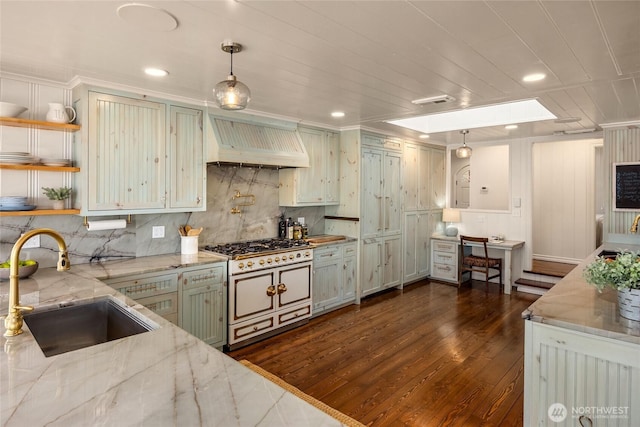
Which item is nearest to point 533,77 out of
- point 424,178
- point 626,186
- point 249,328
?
point 626,186

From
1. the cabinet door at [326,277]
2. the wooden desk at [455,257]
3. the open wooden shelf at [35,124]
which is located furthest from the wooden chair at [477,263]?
the open wooden shelf at [35,124]

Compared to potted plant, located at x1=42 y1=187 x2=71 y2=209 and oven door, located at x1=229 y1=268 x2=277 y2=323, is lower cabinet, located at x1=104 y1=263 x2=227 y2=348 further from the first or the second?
potted plant, located at x1=42 y1=187 x2=71 y2=209

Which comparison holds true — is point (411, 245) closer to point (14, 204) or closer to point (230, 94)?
point (230, 94)

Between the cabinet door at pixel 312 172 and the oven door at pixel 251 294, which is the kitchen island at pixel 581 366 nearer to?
the oven door at pixel 251 294

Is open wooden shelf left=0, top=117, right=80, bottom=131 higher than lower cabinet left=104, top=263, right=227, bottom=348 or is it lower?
higher

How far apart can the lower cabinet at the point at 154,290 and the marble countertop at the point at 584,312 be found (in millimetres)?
2616

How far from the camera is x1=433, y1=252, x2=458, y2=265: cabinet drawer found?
6.12 meters

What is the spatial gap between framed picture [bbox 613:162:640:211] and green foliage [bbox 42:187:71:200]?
230 inches

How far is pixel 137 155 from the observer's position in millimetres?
3150

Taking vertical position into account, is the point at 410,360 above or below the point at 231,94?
below

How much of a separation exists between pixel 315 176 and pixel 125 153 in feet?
7.46

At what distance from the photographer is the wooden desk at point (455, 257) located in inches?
221

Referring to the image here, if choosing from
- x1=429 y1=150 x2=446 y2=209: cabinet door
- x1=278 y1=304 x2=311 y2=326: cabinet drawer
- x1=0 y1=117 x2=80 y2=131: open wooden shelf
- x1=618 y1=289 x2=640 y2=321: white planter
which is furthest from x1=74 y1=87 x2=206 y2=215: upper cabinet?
x1=429 y1=150 x2=446 y2=209: cabinet door

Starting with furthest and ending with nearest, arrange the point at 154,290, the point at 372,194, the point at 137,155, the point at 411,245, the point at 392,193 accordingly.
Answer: the point at 411,245
the point at 392,193
the point at 372,194
the point at 137,155
the point at 154,290
